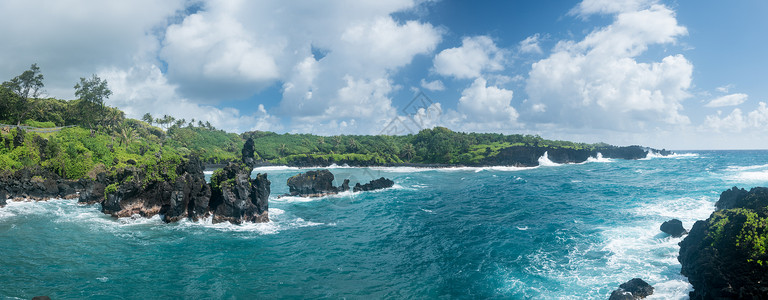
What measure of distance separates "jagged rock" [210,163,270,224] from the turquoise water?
6.89ft

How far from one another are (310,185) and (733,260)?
5733 centimetres

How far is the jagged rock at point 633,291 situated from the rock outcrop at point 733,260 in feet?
7.06

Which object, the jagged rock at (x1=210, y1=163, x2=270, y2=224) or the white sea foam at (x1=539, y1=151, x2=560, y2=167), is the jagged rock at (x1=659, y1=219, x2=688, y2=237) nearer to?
the jagged rock at (x1=210, y1=163, x2=270, y2=224)

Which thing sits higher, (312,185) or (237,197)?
(237,197)

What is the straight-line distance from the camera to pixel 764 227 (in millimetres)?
17047

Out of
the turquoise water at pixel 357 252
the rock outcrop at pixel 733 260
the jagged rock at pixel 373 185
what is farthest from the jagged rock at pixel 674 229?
the jagged rock at pixel 373 185

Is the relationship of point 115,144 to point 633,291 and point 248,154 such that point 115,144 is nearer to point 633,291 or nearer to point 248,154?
point 248,154

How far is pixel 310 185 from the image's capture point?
212 ft

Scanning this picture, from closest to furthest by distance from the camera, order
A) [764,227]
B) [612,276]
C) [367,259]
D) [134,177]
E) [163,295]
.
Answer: [764,227] → [163,295] → [612,276] → [367,259] → [134,177]

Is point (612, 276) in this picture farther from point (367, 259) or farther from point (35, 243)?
point (35, 243)

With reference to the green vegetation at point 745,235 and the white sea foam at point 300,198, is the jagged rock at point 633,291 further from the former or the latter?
the white sea foam at point 300,198

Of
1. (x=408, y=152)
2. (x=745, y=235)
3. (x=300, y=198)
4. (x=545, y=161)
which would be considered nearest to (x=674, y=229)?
(x=745, y=235)

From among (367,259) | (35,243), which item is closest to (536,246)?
(367,259)

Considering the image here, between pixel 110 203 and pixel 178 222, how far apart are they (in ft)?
32.4
